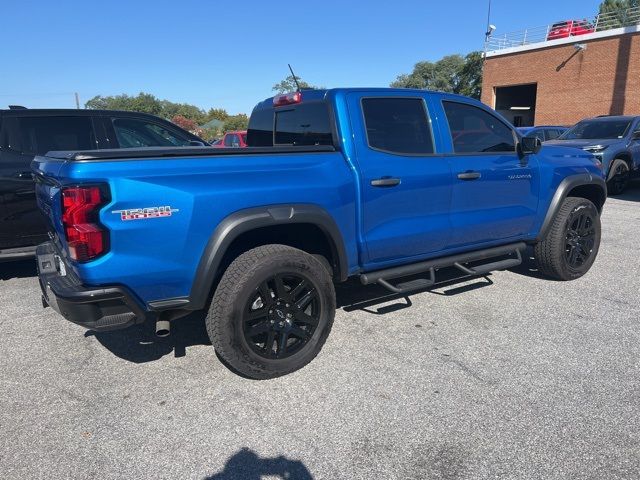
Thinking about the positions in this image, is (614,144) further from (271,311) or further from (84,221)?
(84,221)

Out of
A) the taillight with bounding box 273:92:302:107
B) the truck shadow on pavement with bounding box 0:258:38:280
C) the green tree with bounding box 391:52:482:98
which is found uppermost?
the green tree with bounding box 391:52:482:98

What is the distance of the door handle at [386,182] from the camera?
11.1 feet

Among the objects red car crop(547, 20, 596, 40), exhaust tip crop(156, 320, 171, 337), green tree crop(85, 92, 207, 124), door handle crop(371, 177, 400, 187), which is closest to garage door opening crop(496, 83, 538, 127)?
red car crop(547, 20, 596, 40)

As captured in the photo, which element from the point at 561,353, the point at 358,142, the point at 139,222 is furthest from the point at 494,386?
the point at 139,222

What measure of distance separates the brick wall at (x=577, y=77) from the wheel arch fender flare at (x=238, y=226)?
2935 centimetres

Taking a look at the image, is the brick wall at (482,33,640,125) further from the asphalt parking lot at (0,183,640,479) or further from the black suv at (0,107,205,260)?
the black suv at (0,107,205,260)

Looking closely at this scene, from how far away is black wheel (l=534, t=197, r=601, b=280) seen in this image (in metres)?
4.81

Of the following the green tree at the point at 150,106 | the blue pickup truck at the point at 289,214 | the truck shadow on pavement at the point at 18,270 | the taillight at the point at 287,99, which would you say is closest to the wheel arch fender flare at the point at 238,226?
the blue pickup truck at the point at 289,214

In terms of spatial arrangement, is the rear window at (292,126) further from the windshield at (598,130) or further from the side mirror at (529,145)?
the windshield at (598,130)

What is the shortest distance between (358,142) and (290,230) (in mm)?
825

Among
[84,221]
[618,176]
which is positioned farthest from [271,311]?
[618,176]

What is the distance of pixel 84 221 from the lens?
2.48m

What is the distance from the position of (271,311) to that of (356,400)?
2.55ft

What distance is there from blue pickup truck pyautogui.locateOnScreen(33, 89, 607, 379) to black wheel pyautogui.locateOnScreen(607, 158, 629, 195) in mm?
7390
